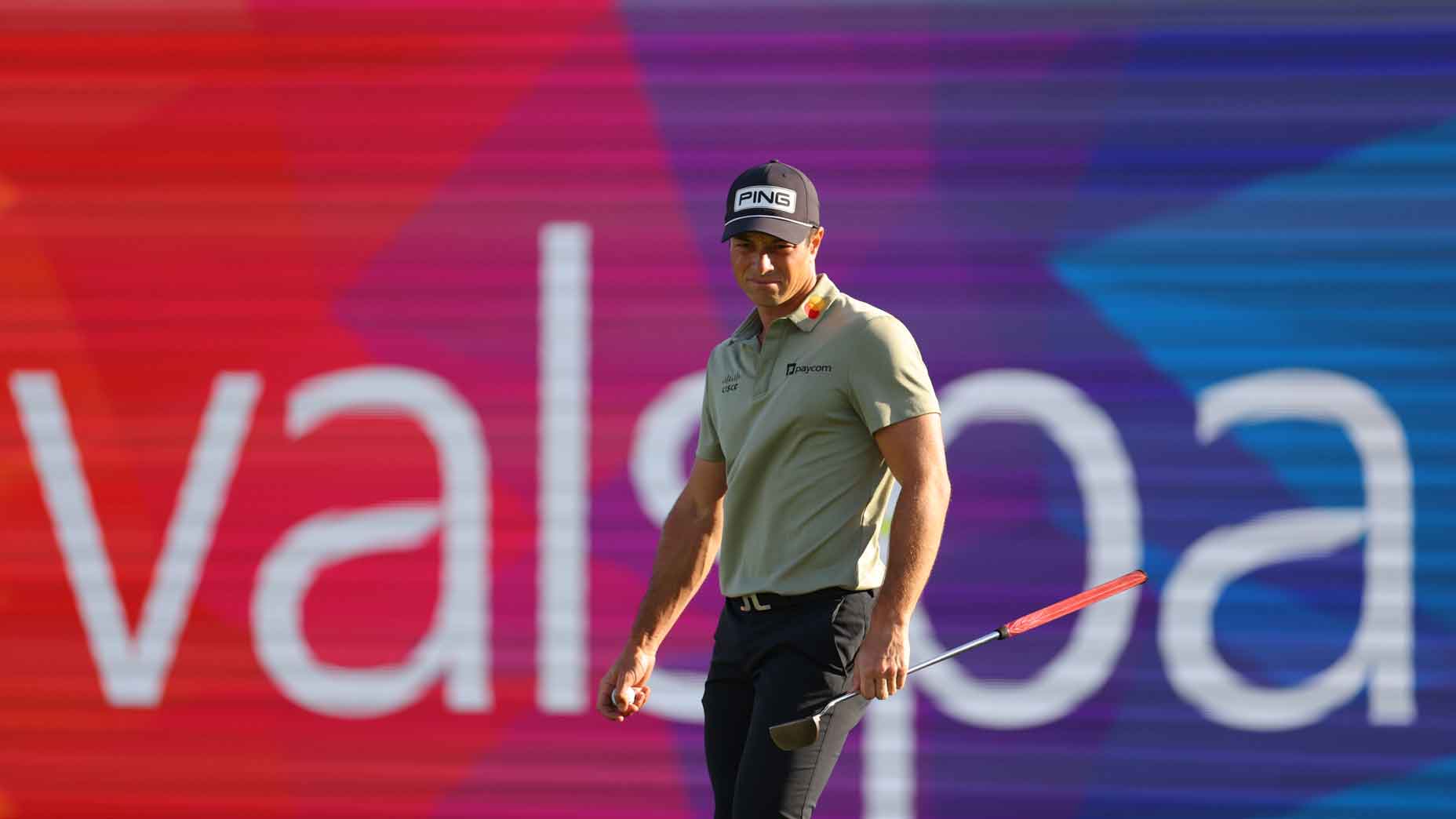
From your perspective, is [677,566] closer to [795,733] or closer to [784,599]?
[784,599]

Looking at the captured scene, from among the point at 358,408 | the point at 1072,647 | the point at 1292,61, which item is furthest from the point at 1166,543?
the point at 358,408

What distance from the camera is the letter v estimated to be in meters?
4.86

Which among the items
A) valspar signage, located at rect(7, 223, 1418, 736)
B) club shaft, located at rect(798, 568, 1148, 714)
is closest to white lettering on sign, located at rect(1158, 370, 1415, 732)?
valspar signage, located at rect(7, 223, 1418, 736)

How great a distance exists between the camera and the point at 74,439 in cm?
491

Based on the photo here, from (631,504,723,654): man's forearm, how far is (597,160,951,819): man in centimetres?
19

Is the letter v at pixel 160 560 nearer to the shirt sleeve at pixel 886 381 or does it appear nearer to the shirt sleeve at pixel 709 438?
the shirt sleeve at pixel 709 438

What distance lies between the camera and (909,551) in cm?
284

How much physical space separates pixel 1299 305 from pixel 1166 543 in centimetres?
82

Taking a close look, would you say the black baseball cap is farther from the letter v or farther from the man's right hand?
the letter v

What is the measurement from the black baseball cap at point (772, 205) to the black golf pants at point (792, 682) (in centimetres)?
72

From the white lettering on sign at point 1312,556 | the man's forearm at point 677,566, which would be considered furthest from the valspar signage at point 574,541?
the man's forearm at point 677,566

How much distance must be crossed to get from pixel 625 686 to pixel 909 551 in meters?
0.75

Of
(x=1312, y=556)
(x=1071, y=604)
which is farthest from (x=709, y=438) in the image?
(x=1312, y=556)

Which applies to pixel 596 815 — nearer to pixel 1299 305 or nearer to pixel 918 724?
pixel 918 724
